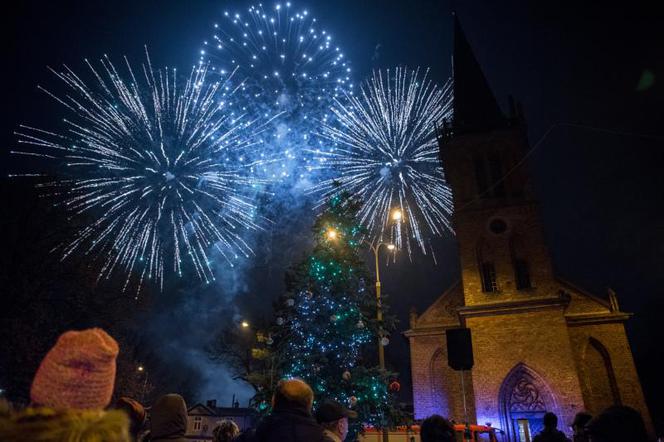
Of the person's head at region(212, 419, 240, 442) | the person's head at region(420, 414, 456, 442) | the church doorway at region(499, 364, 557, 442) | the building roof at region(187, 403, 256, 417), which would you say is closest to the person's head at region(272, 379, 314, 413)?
the person's head at region(420, 414, 456, 442)

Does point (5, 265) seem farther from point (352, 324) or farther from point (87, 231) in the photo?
point (352, 324)

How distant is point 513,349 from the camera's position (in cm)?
2117

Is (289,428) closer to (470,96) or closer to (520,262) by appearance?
(520,262)

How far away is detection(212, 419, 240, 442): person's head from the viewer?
5137 mm

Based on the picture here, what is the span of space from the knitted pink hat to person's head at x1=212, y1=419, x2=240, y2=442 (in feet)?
13.1

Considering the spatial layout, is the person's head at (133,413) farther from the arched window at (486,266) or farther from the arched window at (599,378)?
the arched window at (599,378)

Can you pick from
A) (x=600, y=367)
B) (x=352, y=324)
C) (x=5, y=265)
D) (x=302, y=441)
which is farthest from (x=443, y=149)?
(x=302, y=441)

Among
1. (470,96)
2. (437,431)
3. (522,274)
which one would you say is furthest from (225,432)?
(470,96)

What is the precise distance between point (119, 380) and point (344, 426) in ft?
75.5

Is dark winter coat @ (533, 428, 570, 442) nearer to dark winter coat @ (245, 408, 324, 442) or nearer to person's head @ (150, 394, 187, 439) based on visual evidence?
dark winter coat @ (245, 408, 324, 442)

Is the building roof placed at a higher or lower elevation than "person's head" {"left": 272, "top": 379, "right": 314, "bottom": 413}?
higher

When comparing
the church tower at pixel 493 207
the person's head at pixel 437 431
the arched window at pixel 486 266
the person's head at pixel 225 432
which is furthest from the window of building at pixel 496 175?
the person's head at pixel 437 431

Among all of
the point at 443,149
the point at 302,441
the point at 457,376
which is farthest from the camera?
the point at 443,149

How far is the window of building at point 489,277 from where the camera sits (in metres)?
23.1
